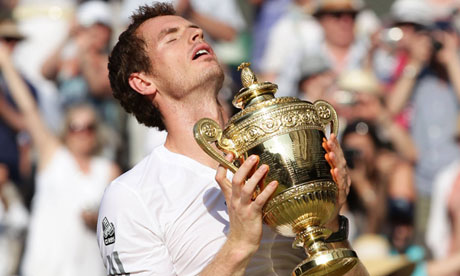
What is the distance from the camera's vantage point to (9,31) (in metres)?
7.70

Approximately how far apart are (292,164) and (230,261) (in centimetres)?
35

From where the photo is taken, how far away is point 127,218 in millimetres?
2664

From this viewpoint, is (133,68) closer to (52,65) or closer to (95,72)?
(95,72)

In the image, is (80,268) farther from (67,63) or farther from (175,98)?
(175,98)

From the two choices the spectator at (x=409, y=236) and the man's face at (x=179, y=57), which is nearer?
the man's face at (x=179, y=57)

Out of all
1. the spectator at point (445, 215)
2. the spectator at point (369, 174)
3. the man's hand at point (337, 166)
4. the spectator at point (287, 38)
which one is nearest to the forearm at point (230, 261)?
the man's hand at point (337, 166)

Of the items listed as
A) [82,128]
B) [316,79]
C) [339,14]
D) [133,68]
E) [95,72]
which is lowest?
[133,68]

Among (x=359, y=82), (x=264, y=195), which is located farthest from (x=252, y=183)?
(x=359, y=82)

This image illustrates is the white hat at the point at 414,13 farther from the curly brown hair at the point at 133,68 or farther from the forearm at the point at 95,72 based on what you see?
the curly brown hair at the point at 133,68

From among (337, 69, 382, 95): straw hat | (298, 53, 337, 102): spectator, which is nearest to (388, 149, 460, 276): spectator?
(337, 69, 382, 95): straw hat

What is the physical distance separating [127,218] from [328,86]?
178 inches

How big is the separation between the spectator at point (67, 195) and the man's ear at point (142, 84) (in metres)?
3.91

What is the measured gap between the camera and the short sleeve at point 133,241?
2.63 m

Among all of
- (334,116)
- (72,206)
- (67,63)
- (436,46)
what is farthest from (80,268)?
(334,116)
